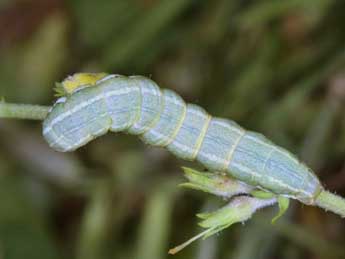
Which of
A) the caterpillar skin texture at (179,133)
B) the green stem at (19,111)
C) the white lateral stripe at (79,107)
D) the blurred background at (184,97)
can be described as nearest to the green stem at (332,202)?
the caterpillar skin texture at (179,133)

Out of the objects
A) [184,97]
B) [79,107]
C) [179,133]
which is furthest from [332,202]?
[184,97]

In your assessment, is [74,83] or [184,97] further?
[184,97]

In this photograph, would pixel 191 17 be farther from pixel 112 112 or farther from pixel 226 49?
pixel 112 112

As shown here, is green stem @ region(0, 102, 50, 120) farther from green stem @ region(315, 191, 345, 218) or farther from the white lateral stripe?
green stem @ region(315, 191, 345, 218)

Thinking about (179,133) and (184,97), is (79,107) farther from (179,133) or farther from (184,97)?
(184,97)

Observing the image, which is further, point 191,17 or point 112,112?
point 191,17

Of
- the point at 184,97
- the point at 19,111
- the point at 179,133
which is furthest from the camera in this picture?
the point at 184,97

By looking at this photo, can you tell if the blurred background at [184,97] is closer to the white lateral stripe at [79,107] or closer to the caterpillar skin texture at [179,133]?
the caterpillar skin texture at [179,133]

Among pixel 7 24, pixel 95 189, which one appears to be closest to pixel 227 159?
pixel 95 189
